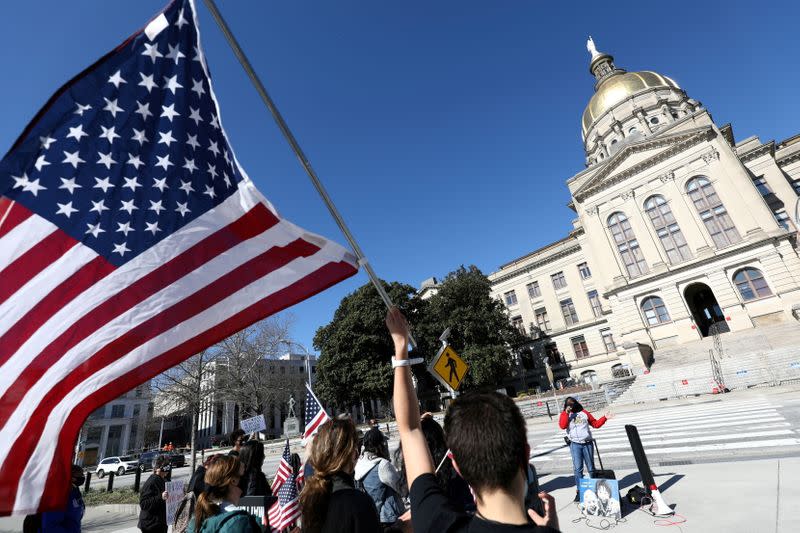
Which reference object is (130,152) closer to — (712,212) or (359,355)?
(359,355)

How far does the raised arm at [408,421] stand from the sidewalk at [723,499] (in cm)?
545

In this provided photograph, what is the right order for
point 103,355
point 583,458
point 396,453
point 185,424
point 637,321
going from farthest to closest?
point 185,424
point 637,321
point 583,458
point 396,453
point 103,355

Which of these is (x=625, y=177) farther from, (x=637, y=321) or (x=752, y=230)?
(x=637, y=321)

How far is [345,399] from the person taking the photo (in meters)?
40.2

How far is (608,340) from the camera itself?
4400 centimetres

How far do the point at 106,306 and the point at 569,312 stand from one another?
5102cm

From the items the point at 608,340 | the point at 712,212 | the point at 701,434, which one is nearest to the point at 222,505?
the point at 701,434

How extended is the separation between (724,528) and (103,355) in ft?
23.6

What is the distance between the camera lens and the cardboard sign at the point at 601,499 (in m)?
5.99

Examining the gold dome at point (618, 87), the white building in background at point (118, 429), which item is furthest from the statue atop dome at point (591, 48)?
the white building in background at point (118, 429)

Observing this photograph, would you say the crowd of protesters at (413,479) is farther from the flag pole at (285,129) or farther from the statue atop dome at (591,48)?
the statue atop dome at (591,48)

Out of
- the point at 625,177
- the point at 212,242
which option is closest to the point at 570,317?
the point at 625,177

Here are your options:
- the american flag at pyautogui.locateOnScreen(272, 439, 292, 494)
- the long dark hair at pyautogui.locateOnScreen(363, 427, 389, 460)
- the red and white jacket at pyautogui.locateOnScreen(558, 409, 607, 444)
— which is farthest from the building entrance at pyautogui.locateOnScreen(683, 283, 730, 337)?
the long dark hair at pyautogui.locateOnScreen(363, 427, 389, 460)

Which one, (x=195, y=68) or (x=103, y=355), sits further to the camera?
(x=195, y=68)
